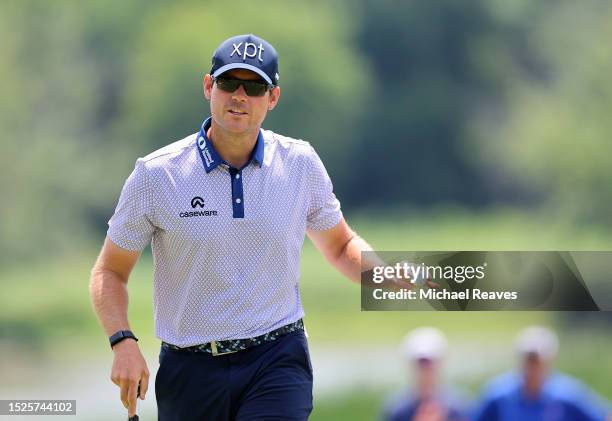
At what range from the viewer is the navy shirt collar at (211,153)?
16.7 feet

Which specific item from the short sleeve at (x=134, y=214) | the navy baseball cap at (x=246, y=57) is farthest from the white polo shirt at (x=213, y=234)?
the navy baseball cap at (x=246, y=57)

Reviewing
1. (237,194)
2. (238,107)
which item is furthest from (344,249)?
(238,107)

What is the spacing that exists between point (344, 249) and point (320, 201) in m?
0.30

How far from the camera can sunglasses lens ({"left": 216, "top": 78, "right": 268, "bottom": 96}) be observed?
5.09 m

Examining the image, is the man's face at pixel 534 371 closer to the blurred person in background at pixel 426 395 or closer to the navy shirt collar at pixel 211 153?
the blurred person in background at pixel 426 395

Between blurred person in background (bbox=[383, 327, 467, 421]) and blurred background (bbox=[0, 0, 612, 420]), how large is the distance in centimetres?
1744

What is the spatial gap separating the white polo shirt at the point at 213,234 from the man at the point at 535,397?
81.2 inches

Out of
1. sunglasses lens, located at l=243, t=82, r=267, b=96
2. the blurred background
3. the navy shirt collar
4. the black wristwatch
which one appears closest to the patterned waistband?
the black wristwatch

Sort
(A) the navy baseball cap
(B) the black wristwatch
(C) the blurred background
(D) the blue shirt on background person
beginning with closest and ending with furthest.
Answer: (B) the black wristwatch, (A) the navy baseball cap, (D) the blue shirt on background person, (C) the blurred background

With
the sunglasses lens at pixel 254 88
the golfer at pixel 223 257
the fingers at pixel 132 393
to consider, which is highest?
the sunglasses lens at pixel 254 88

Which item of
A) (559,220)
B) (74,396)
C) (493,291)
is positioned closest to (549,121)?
(559,220)

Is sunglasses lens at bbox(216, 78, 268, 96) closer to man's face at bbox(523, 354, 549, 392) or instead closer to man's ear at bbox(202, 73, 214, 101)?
man's ear at bbox(202, 73, 214, 101)

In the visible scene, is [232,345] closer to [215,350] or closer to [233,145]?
[215,350]

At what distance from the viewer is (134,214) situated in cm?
501
